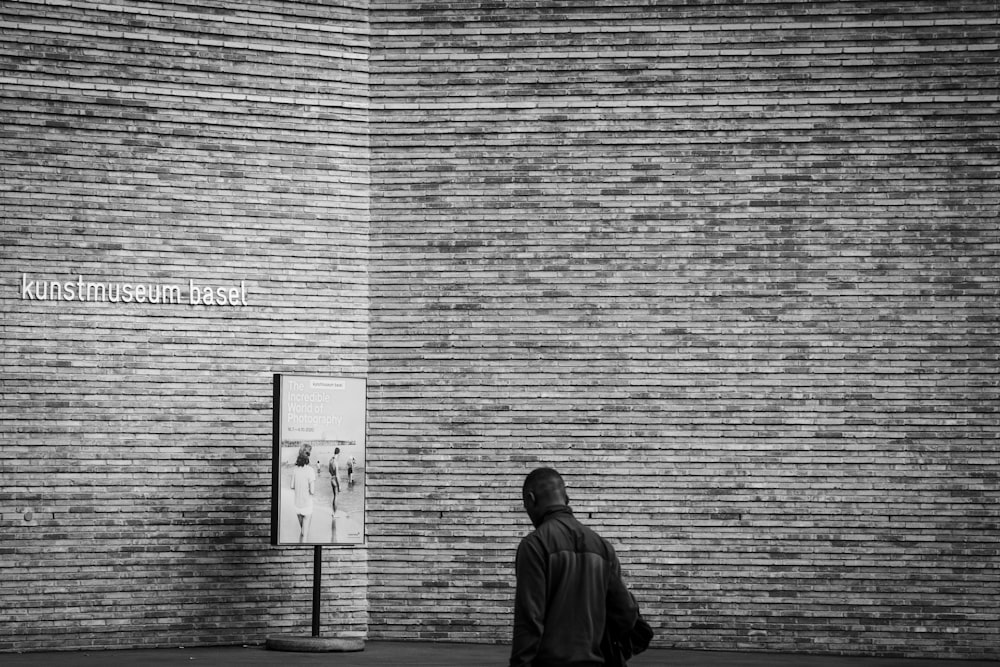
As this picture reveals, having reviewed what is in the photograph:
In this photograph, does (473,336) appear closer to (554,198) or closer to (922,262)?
(554,198)

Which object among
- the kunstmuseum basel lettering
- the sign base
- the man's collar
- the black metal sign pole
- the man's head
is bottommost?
the sign base

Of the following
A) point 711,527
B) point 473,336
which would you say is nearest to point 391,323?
point 473,336

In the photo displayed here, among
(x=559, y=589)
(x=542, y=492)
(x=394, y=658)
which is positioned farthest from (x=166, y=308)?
(x=559, y=589)

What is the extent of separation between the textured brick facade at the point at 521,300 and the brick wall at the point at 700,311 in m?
0.03

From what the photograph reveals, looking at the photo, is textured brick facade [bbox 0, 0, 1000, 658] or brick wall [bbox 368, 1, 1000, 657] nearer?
textured brick facade [bbox 0, 0, 1000, 658]

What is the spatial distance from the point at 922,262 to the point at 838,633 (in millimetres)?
3704

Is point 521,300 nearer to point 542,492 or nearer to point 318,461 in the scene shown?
point 318,461

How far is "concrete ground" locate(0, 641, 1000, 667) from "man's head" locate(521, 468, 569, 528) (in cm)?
586

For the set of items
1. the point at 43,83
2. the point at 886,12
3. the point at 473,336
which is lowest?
the point at 473,336

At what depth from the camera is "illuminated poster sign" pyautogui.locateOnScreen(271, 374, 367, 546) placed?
10.8 metres

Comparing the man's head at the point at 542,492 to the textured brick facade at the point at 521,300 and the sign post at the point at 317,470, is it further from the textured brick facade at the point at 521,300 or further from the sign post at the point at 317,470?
the textured brick facade at the point at 521,300

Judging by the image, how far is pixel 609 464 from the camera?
480 inches

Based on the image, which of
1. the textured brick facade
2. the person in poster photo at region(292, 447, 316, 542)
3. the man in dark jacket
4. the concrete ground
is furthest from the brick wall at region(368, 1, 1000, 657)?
the man in dark jacket

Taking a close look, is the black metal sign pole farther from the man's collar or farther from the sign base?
the man's collar
